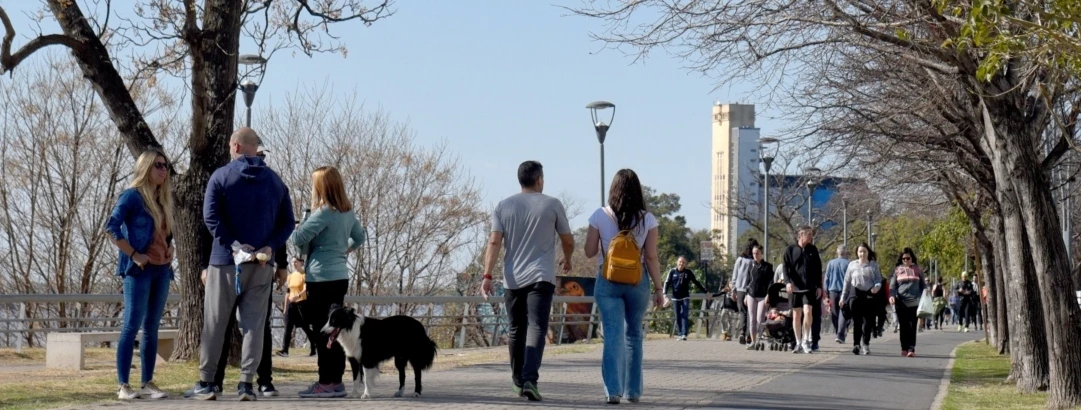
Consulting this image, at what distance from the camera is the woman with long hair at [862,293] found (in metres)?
20.8

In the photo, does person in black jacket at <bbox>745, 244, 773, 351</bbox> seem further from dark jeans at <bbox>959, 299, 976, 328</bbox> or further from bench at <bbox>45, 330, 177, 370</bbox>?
dark jeans at <bbox>959, 299, 976, 328</bbox>

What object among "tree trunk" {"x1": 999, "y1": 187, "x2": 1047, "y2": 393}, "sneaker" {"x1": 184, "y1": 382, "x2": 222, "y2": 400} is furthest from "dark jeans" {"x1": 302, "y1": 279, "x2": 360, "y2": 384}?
"tree trunk" {"x1": 999, "y1": 187, "x2": 1047, "y2": 393}

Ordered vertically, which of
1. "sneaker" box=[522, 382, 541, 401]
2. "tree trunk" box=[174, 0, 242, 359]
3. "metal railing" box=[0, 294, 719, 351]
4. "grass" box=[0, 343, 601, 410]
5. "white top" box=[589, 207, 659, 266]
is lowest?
"grass" box=[0, 343, 601, 410]

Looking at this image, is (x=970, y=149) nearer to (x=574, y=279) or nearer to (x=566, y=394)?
(x=566, y=394)

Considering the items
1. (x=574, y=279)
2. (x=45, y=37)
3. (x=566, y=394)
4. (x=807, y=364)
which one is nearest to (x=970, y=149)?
(x=807, y=364)

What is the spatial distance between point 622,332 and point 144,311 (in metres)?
3.43

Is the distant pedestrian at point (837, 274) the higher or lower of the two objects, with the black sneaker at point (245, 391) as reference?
higher

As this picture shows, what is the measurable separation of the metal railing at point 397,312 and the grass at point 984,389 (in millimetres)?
5692

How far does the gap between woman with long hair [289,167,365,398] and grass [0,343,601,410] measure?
118 cm

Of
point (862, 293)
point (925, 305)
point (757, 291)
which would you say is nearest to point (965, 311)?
point (925, 305)

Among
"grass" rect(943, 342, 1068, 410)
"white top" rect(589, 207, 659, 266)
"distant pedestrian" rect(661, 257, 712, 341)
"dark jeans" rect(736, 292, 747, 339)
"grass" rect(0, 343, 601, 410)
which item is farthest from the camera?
"distant pedestrian" rect(661, 257, 712, 341)

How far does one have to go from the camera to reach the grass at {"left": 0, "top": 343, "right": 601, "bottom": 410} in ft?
34.4

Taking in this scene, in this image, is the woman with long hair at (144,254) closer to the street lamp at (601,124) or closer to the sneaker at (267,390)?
the sneaker at (267,390)

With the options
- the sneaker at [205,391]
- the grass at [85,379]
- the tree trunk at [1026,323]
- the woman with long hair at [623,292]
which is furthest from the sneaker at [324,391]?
the tree trunk at [1026,323]
